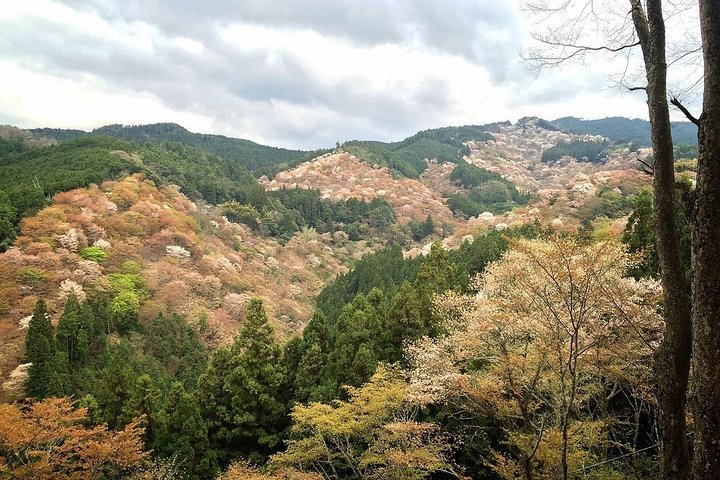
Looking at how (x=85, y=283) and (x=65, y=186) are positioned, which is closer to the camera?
(x=85, y=283)

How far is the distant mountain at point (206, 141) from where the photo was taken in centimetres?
12597

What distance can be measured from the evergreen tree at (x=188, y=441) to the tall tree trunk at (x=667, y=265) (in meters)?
16.1

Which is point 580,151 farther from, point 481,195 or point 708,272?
point 708,272

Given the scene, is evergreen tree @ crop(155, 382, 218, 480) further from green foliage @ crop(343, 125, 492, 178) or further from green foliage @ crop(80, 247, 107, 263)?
green foliage @ crop(343, 125, 492, 178)

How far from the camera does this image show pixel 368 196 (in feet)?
294

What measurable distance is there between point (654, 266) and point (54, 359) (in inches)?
1085

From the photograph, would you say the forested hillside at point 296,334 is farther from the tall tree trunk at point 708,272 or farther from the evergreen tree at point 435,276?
the tall tree trunk at point 708,272

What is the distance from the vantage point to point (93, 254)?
3319 centimetres

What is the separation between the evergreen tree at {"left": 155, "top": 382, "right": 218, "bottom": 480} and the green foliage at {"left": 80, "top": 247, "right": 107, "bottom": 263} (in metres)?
20.9

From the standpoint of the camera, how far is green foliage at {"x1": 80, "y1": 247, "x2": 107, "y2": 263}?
32987 mm

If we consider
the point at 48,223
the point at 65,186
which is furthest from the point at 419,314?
the point at 65,186

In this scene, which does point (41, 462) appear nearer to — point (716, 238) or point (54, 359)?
point (54, 359)

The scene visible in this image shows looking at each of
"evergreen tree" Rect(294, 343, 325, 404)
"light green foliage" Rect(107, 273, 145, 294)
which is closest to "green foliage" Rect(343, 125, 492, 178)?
"light green foliage" Rect(107, 273, 145, 294)

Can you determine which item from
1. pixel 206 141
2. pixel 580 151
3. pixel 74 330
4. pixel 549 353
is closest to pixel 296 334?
pixel 74 330
